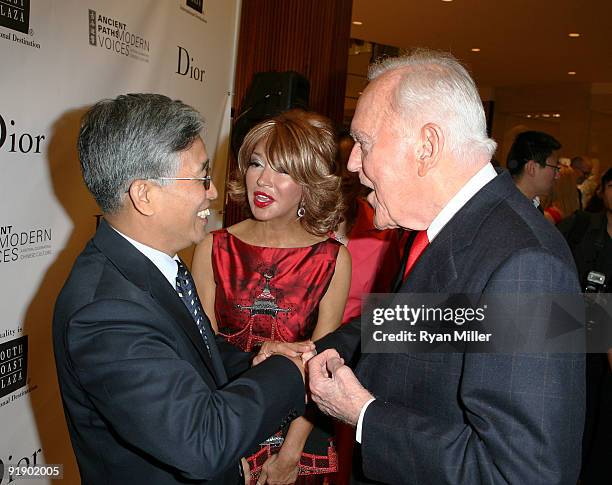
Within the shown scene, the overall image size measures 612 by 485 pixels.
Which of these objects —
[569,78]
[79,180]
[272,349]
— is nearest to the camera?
[272,349]

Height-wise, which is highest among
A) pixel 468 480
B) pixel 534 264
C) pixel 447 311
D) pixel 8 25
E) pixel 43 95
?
pixel 8 25

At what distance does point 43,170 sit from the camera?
241 centimetres

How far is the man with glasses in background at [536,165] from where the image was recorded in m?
4.18

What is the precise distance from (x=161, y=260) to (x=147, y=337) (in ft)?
1.01

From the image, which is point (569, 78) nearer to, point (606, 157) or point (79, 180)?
point (606, 157)

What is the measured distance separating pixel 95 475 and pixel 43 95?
1514 mm

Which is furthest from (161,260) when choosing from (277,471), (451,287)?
(277,471)

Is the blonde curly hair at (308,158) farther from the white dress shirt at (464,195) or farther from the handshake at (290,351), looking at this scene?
the white dress shirt at (464,195)

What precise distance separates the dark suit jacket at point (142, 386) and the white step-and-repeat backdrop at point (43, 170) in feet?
3.26

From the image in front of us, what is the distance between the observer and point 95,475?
1.46 m

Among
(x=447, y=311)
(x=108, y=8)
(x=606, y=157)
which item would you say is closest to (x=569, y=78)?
(x=606, y=157)

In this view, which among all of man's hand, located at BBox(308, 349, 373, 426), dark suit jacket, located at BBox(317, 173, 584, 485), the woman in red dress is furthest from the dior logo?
dark suit jacket, located at BBox(317, 173, 584, 485)

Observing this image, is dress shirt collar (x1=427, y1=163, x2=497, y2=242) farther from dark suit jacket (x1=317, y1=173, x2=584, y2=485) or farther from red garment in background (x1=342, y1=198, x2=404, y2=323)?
red garment in background (x1=342, y1=198, x2=404, y2=323)

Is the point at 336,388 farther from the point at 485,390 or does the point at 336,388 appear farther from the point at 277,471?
the point at 277,471
